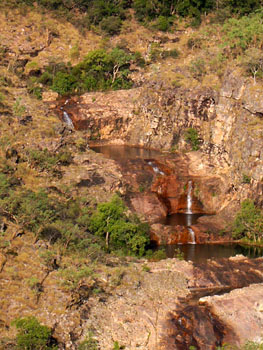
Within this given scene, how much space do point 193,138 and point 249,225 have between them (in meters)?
18.5

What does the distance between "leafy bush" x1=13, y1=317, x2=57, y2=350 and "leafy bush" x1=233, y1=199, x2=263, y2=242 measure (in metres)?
26.9

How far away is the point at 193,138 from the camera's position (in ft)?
238

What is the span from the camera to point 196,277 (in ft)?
155

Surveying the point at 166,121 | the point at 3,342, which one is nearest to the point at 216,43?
the point at 166,121

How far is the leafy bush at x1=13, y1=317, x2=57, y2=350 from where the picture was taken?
3403 centimetres

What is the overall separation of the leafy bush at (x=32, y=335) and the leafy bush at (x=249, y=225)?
26883mm

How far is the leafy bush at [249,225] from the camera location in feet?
187

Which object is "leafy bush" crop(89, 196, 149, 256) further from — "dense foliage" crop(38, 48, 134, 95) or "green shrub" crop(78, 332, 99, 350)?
"dense foliage" crop(38, 48, 134, 95)

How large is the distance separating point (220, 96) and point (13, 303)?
40.9 m

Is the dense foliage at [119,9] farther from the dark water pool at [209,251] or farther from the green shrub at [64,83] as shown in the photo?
the dark water pool at [209,251]

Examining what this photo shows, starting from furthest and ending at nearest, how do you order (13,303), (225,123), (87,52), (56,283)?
(87,52) < (225,123) < (56,283) < (13,303)

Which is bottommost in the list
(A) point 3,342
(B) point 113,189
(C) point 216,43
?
(B) point 113,189

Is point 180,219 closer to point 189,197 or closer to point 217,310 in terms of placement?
point 189,197

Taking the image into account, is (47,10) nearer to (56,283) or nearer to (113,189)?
(113,189)
